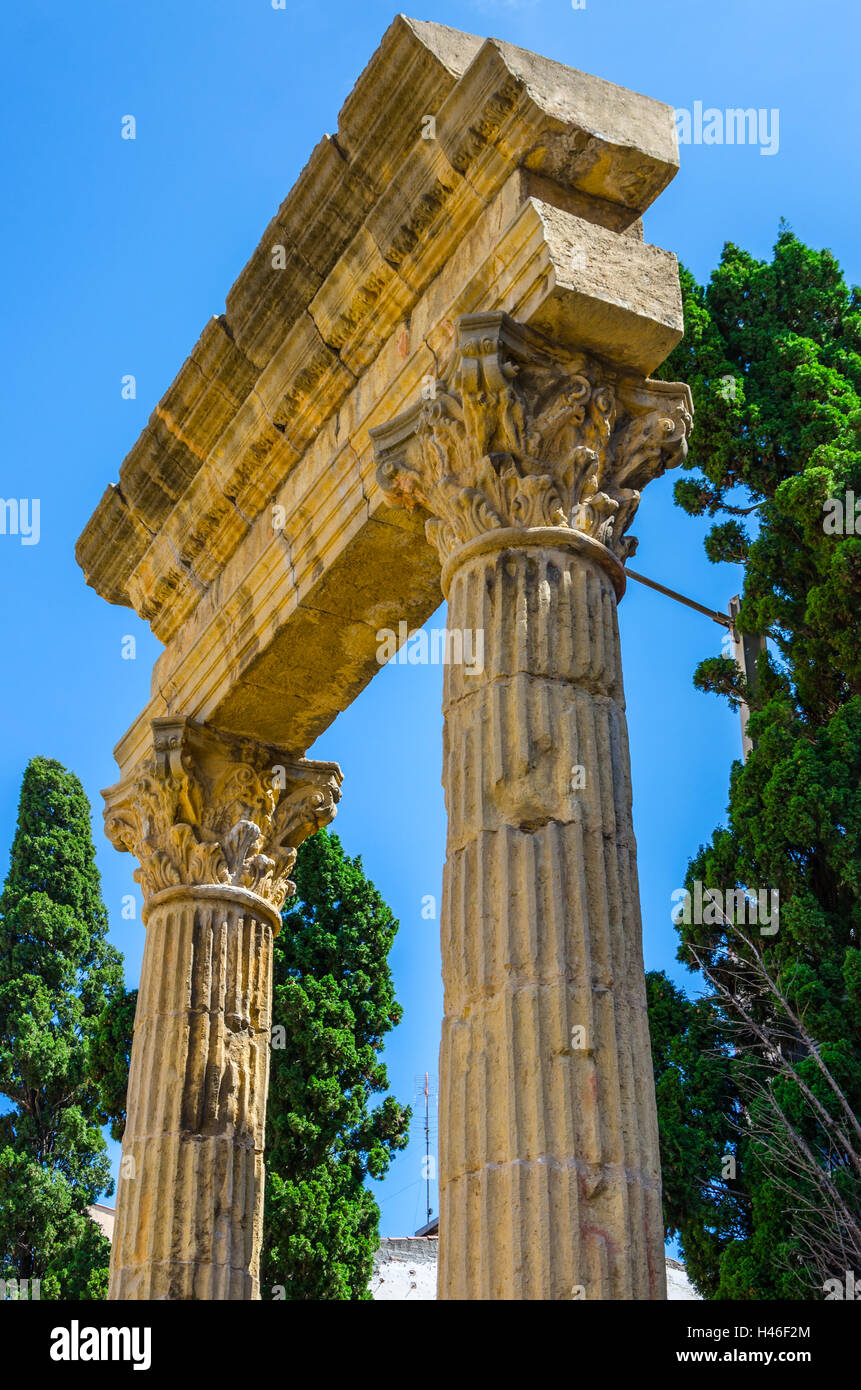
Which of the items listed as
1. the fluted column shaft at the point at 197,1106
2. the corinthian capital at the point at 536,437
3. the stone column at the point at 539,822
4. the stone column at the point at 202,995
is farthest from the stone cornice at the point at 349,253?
the fluted column shaft at the point at 197,1106

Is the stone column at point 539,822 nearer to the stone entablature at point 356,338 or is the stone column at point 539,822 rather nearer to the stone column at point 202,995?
the stone entablature at point 356,338

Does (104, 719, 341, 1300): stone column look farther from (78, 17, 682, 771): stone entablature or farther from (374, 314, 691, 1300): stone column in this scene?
(374, 314, 691, 1300): stone column

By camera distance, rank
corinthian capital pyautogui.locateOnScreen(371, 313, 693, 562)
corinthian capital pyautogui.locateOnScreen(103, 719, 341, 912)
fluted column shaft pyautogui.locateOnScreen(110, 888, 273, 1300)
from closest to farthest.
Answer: corinthian capital pyautogui.locateOnScreen(371, 313, 693, 562) → fluted column shaft pyautogui.locateOnScreen(110, 888, 273, 1300) → corinthian capital pyautogui.locateOnScreen(103, 719, 341, 912)

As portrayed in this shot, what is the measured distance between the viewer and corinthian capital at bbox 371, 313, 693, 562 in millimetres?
7184

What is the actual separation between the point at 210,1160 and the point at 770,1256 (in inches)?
188

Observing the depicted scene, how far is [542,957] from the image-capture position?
608cm

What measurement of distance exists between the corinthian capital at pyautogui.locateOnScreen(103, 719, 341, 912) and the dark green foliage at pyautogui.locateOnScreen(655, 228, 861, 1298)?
383 centimetres

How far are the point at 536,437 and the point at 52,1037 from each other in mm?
18646

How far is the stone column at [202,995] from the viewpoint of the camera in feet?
30.9

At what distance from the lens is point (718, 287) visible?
1716 cm

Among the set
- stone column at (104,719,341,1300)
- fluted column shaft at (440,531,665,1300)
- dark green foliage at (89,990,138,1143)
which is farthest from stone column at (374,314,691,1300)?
dark green foliage at (89,990,138,1143)

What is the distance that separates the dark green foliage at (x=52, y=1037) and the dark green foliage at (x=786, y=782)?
35.2 ft

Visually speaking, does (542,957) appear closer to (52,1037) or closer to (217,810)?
(217,810)
